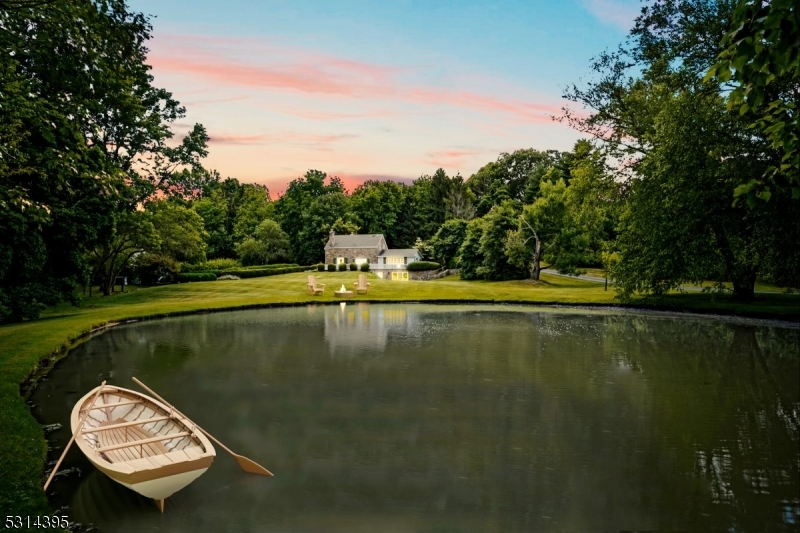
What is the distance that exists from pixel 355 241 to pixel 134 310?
45.0 m

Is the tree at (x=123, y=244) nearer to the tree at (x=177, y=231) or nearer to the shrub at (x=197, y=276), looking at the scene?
the tree at (x=177, y=231)

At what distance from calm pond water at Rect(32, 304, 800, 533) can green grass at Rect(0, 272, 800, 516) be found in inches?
22.4

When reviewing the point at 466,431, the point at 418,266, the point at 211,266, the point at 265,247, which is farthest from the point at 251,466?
the point at 265,247

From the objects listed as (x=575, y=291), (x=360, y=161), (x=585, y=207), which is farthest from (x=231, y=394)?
(x=360, y=161)

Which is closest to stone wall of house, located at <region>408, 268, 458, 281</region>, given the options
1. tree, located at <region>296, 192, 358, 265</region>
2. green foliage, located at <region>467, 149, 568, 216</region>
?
tree, located at <region>296, 192, 358, 265</region>

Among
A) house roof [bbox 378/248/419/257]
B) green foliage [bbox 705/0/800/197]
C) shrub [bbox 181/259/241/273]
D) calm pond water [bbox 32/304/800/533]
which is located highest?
green foliage [bbox 705/0/800/197]

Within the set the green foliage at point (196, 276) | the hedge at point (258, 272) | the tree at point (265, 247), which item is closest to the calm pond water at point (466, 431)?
the green foliage at point (196, 276)

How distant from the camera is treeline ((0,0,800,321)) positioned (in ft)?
29.0

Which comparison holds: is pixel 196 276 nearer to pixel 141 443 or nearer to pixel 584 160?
pixel 584 160

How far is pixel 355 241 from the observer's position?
72.8m

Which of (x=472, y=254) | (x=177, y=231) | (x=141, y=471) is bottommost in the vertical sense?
(x=141, y=471)

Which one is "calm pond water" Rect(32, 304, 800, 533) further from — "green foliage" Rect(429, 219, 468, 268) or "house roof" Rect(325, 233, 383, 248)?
"house roof" Rect(325, 233, 383, 248)

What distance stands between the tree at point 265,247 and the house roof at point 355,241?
7.05m

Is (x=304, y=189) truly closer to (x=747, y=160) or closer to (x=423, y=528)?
(x=747, y=160)
